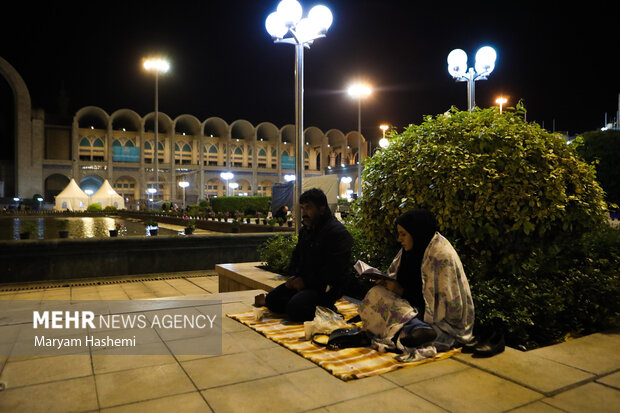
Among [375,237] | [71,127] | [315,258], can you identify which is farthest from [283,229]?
[71,127]

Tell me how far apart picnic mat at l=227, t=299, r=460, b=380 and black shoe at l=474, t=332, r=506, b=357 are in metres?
0.16

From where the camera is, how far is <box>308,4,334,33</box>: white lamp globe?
7613 millimetres

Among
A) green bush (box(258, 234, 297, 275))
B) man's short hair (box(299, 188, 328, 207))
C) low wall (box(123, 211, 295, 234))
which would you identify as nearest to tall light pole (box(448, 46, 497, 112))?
low wall (box(123, 211, 295, 234))

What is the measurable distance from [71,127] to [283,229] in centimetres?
4555

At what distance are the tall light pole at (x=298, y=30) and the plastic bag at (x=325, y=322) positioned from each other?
149 inches

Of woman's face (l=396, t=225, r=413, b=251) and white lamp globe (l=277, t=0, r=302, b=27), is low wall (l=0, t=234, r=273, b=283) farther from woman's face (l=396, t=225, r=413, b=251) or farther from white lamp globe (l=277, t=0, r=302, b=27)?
woman's face (l=396, t=225, r=413, b=251)

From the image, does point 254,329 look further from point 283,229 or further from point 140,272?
point 283,229

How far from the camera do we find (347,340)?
11.2 ft

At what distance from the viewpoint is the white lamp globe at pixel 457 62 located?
→ 11.5 meters

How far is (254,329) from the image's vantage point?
389 centimetres

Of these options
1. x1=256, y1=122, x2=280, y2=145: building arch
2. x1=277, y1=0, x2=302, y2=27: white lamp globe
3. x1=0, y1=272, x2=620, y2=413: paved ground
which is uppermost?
x1=256, y1=122, x2=280, y2=145: building arch

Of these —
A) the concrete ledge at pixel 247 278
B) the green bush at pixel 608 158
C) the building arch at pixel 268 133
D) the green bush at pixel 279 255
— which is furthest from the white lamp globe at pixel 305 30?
the building arch at pixel 268 133

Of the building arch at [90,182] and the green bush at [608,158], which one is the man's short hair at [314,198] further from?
the building arch at [90,182]

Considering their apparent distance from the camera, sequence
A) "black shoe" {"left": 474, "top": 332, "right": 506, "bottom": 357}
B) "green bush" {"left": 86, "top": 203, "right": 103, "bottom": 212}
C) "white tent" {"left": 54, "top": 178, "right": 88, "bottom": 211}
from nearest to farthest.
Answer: "black shoe" {"left": 474, "top": 332, "right": 506, "bottom": 357} → "green bush" {"left": 86, "top": 203, "right": 103, "bottom": 212} → "white tent" {"left": 54, "top": 178, "right": 88, "bottom": 211}
